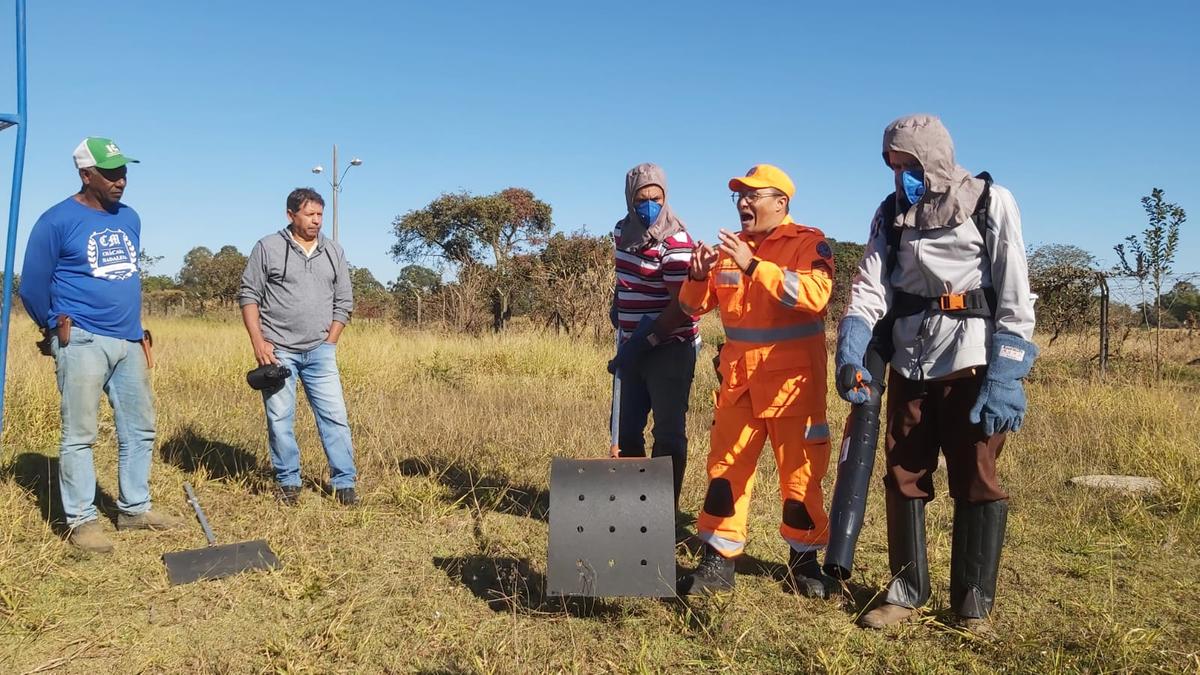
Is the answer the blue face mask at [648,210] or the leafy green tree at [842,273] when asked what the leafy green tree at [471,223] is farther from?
the blue face mask at [648,210]

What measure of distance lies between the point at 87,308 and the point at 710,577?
3340 millimetres

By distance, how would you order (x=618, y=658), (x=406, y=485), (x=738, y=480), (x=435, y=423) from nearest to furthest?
(x=618, y=658) < (x=738, y=480) < (x=406, y=485) < (x=435, y=423)

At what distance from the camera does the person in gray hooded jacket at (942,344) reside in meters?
2.87

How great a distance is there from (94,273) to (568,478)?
2725mm

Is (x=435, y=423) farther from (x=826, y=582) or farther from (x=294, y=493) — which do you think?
(x=826, y=582)

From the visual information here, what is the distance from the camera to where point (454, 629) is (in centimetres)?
317

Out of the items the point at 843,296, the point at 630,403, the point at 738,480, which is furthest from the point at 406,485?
the point at 843,296

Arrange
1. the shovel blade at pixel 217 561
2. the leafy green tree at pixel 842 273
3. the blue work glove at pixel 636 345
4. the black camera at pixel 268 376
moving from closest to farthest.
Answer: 1. the shovel blade at pixel 217 561
2. the blue work glove at pixel 636 345
3. the black camera at pixel 268 376
4. the leafy green tree at pixel 842 273

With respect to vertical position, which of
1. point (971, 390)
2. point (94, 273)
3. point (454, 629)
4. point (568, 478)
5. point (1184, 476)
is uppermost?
point (94, 273)

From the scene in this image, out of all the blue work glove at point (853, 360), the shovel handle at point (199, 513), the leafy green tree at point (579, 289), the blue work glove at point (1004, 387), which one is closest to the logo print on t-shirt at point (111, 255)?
the shovel handle at point (199, 513)

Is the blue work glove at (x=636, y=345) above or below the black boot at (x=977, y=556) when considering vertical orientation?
above

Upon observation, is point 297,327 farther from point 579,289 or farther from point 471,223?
point 471,223

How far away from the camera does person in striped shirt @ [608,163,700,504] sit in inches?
154

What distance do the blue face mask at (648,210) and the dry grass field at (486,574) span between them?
176 cm
